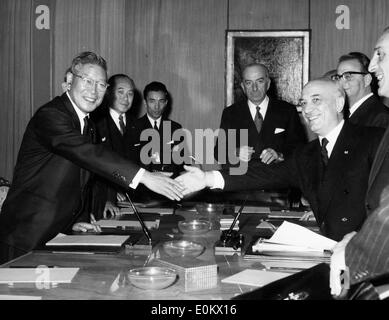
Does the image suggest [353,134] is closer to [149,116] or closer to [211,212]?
[211,212]

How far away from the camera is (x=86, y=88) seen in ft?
9.80

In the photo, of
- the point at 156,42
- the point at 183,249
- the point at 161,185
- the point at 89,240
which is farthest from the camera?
the point at 156,42

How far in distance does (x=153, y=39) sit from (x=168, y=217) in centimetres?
338

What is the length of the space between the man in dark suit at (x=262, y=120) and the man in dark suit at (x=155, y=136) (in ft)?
2.31

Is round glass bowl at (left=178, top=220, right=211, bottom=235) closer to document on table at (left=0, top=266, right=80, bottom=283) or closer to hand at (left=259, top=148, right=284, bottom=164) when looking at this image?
document on table at (left=0, top=266, right=80, bottom=283)

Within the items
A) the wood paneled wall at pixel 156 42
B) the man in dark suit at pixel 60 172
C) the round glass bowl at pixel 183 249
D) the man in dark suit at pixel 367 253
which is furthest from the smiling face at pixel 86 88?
the wood paneled wall at pixel 156 42

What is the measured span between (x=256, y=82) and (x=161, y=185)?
2.34 meters

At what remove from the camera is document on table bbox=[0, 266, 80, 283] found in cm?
184

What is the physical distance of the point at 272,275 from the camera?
1913 millimetres

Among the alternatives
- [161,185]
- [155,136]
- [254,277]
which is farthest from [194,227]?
[155,136]

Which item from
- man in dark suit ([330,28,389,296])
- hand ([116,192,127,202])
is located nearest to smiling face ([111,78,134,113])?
hand ([116,192,127,202])

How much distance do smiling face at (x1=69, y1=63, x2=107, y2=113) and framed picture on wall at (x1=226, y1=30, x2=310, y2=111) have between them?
319cm

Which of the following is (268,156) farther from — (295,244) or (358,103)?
(295,244)

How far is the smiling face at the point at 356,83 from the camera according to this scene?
4152mm
